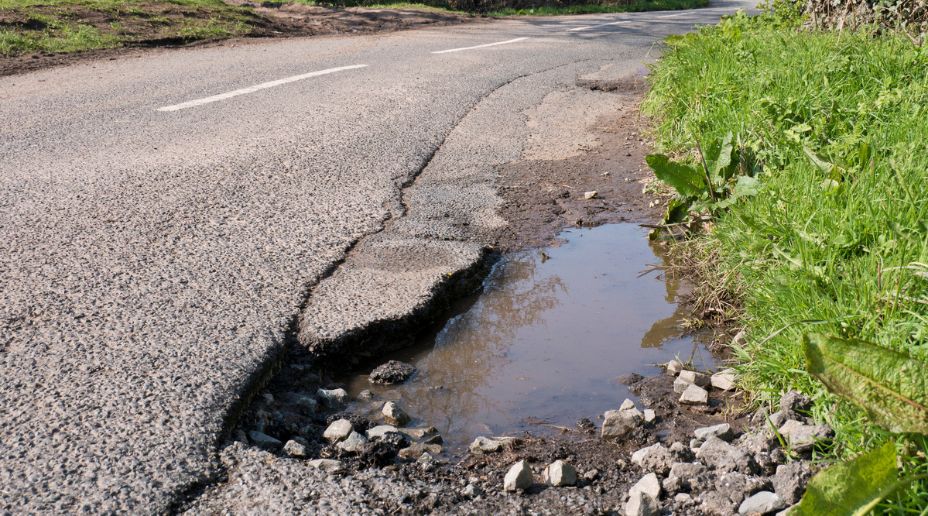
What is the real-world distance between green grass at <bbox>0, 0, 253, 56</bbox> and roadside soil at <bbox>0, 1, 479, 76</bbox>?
0.01 metres

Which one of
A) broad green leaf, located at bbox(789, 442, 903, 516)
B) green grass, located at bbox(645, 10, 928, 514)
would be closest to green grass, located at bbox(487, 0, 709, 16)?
green grass, located at bbox(645, 10, 928, 514)

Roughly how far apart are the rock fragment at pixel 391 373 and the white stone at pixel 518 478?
789 millimetres

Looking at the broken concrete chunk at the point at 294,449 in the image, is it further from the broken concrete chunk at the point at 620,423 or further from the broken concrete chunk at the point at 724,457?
the broken concrete chunk at the point at 724,457

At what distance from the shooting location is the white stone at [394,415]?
2.68 metres

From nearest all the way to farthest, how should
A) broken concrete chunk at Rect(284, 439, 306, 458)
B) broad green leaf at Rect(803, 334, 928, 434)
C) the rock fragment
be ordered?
broad green leaf at Rect(803, 334, 928, 434) < broken concrete chunk at Rect(284, 439, 306, 458) < the rock fragment

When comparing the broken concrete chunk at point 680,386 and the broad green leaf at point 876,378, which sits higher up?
the broad green leaf at point 876,378

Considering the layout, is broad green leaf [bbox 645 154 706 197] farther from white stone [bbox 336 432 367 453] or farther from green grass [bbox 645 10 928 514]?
white stone [bbox 336 432 367 453]

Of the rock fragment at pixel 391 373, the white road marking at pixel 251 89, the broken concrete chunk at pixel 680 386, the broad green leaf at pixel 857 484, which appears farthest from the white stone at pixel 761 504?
the white road marking at pixel 251 89

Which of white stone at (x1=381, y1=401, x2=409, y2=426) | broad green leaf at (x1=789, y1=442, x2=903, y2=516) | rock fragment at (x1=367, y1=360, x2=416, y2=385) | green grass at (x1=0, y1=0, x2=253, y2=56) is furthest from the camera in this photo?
green grass at (x1=0, y1=0, x2=253, y2=56)

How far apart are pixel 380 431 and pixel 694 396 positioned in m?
0.98

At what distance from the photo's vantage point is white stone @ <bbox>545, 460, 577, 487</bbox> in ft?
7.42

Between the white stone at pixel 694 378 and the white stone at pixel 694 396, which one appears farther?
the white stone at pixel 694 378

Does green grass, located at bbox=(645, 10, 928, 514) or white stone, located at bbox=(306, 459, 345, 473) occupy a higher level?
green grass, located at bbox=(645, 10, 928, 514)

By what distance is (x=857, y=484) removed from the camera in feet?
5.80
